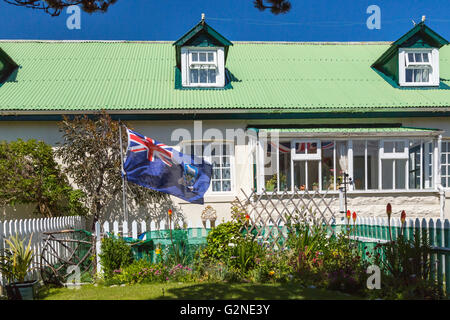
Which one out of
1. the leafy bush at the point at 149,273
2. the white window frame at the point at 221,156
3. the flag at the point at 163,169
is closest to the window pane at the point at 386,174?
the white window frame at the point at 221,156

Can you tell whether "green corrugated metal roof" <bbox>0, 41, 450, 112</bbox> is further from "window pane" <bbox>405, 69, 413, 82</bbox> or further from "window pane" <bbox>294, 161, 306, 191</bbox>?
"window pane" <bbox>294, 161, 306, 191</bbox>

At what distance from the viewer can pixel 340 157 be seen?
40.5 ft

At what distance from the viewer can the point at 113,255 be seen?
7.95m

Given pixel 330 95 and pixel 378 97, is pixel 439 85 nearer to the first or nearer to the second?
pixel 378 97

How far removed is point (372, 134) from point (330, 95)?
207 centimetres

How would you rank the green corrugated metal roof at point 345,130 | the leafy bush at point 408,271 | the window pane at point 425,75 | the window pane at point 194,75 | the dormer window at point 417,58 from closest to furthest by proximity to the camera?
the leafy bush at point 408,271
the green corrugated metal roof at point 345,130
the window pane at point 194,75
the dormer window at point 417,58
the window pane at point 425,75

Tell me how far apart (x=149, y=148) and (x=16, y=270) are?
3867mm

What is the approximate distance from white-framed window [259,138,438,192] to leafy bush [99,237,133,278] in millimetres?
5208

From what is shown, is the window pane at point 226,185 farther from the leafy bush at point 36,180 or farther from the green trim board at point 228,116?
the leafy bush at point 36,180

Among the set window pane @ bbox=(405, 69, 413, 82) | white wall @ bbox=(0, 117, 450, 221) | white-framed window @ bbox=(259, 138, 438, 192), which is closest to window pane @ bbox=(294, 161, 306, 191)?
white-framed window @ bbox=(259, 138, 438, 192)

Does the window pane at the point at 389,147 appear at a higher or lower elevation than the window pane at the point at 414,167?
higher

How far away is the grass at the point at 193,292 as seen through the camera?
6223 millimetres

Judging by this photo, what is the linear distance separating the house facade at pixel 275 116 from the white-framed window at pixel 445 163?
0.04m
